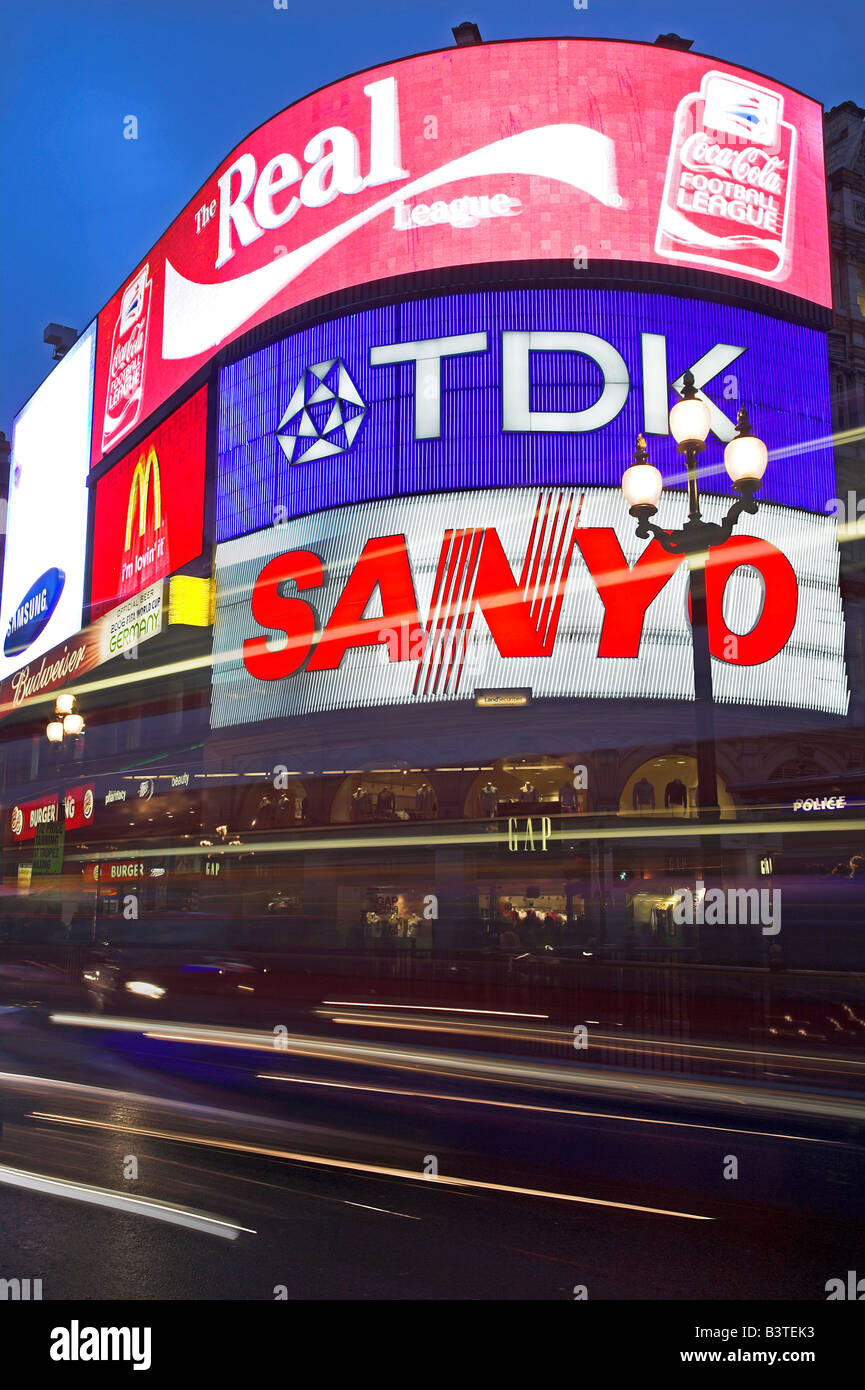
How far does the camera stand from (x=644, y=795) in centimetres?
3453

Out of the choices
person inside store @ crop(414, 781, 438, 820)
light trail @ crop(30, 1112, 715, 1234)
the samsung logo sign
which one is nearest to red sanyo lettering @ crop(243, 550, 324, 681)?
person inside store @ crop(414, 781, 438, 820)

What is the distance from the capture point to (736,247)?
36062 millimetres

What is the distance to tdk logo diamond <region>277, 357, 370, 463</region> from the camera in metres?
36.4

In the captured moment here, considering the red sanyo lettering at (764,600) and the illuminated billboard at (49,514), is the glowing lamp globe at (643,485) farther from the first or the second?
the illuminated billboard at (49,514)

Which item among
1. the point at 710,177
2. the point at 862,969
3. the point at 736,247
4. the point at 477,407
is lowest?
the point at 862,969

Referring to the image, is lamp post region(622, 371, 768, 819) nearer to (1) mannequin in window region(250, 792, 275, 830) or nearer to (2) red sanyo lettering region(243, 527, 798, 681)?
(2) red sanyo lettering region(243, 527, 798, 681)

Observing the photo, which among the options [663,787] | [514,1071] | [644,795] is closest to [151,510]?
[644,795]

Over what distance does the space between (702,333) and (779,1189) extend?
3249 cm

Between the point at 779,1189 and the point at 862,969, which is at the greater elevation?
the point at 862,969

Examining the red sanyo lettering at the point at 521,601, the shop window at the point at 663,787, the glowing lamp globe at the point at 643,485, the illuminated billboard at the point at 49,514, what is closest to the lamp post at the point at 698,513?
the glowing lamp globe at the point at 643,485

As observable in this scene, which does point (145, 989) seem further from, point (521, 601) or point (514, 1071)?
point (521, 601)
